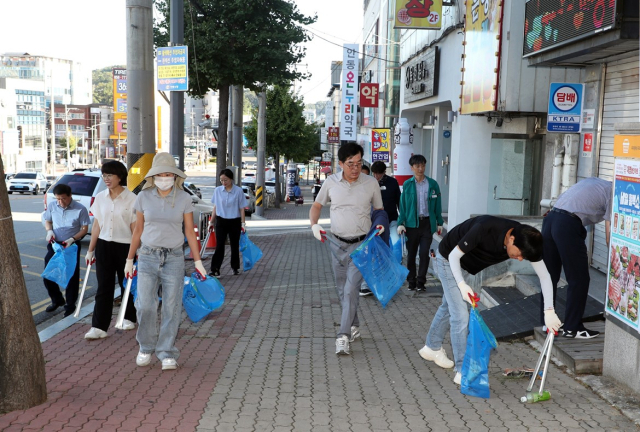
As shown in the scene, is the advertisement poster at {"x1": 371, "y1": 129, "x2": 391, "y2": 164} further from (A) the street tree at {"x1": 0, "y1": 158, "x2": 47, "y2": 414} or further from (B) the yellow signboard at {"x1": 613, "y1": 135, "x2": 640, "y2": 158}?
(A) the street tree at {"x1": 0, "y1": 158, "x2": 47, "y2": 414}

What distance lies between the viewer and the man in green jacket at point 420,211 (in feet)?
30.2

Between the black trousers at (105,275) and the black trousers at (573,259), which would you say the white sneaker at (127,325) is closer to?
the black trousers at (105,275)

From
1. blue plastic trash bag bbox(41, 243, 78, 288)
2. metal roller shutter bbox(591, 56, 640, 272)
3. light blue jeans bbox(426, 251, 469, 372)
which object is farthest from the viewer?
metal roller shutter bbox(591, 56, 640, 272)

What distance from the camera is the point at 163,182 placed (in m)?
5.88

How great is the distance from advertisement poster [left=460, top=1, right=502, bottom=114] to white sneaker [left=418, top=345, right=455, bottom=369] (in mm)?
7125

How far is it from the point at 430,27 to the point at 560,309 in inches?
422

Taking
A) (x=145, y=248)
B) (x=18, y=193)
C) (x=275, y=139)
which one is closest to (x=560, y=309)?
(x=145, y=248)

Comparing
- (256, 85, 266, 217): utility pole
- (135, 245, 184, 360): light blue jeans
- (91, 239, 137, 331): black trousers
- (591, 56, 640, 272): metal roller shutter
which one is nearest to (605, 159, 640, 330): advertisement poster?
(135, 245, 184, 360): light blue jeans

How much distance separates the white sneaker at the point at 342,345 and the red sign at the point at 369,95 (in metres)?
23.4

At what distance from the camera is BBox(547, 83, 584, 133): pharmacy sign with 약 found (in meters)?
9.90

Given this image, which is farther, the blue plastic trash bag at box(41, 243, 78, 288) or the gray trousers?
the blue plastic trash bag at box(41, 243, 78, 288)

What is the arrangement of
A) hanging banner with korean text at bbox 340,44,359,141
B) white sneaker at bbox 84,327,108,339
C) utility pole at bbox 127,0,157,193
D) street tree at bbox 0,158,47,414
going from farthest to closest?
hanging banner with korean text at bbox 340,44,359,141, utility pole at bbox 127,0,157,193, white sneaker at bbox 84,327,108,339, street tree at bbox 0,158,47,414

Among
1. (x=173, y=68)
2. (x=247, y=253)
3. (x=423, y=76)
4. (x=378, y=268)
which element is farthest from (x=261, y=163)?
(x=378, y=268)

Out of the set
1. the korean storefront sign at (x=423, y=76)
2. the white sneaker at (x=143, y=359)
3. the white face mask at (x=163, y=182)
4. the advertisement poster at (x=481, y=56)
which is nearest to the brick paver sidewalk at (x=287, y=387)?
the white sneaker at (x=143, y=359)
